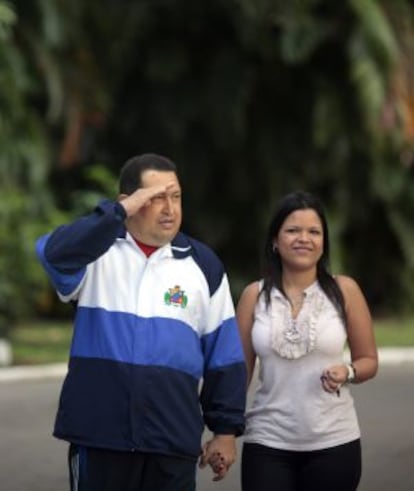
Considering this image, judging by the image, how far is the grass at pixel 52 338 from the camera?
54.3 feet

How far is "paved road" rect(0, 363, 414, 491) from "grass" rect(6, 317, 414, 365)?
167cm

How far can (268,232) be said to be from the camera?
5488 millimetres

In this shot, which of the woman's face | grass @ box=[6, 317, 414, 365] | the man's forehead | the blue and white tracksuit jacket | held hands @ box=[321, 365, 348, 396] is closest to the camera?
the blue and white tracksuit jacket

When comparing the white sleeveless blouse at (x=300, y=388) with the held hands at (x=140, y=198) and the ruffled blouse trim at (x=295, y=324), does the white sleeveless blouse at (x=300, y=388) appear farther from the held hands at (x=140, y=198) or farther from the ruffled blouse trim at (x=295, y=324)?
the held hands at (x=140, y=198)

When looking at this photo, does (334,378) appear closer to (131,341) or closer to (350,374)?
(350,374)

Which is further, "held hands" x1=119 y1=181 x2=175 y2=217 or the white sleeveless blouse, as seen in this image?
the white sleeveless blouse

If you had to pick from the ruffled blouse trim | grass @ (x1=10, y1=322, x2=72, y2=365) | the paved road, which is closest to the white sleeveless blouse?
the ruffled blouse trim

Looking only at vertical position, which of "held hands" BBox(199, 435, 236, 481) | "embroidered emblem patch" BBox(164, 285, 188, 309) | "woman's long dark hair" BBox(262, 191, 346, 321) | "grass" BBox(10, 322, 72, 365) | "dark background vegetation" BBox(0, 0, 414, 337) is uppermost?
"dark background vegetation" BBox(0, 0, 414, 337)

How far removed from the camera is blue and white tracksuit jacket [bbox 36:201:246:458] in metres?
4.66

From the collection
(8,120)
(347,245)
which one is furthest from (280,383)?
(347,245)

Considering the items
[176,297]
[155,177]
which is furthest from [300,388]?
[155,177]

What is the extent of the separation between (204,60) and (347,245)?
394 cm

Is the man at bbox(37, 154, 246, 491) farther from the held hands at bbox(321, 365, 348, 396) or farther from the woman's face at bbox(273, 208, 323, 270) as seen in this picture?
the woman's face at bbox(273, 208, 323, 270)

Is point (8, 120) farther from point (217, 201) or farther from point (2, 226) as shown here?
point (217, 201)
